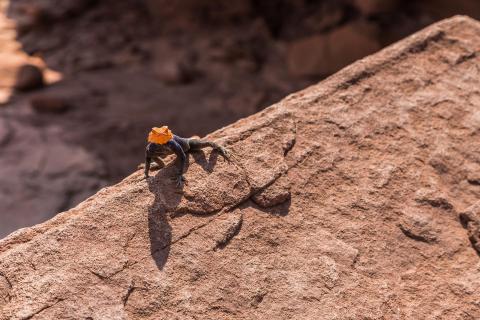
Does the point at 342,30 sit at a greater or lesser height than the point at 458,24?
greater

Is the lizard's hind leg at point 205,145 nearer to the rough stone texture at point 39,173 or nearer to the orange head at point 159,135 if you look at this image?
the orange head at point 159,135

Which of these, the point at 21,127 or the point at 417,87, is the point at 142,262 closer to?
the point at 417,87

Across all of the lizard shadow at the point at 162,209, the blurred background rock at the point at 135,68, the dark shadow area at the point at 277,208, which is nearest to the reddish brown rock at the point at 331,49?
the blurred background rock at the point at 135,68

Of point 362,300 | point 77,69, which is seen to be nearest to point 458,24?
point 362,300

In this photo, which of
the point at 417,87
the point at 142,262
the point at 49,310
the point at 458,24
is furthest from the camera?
the point at 458,24

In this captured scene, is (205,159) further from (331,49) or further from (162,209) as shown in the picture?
(331,49)
